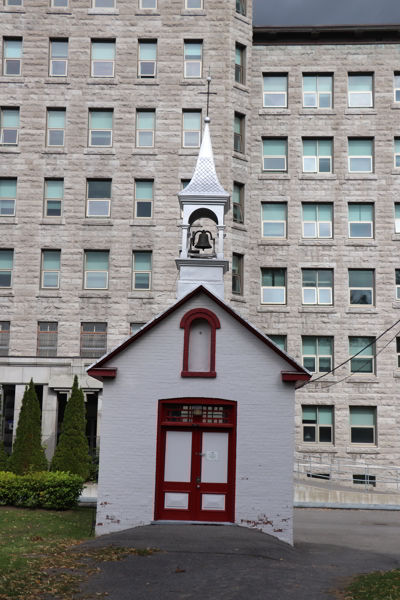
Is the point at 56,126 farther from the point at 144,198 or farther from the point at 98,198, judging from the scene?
the point at 144,198

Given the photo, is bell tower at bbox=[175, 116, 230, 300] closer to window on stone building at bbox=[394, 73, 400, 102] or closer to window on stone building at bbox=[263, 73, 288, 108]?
window on stone building at bbox=[263, 73, 288, 108]

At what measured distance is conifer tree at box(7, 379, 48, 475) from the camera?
1105 inches

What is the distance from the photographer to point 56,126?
38656 mm

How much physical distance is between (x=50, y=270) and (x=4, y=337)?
4.17 metres

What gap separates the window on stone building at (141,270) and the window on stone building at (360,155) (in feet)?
40.9

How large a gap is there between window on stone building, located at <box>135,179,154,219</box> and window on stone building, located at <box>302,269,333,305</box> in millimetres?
9182

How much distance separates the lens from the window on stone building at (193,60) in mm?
38656

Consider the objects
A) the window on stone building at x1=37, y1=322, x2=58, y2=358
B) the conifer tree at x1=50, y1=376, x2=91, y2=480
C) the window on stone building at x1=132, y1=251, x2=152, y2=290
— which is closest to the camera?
the conifer tree at x1=50, y1=376, x2=91, y2=480

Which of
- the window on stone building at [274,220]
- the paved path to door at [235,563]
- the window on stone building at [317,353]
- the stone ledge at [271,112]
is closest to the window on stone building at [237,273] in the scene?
the window on stone building at [274,220]

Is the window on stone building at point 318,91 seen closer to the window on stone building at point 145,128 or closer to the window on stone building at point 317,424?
the window on stone building at point 145,128

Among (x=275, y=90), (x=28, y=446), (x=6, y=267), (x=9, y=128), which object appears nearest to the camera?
(x=28, y=446)

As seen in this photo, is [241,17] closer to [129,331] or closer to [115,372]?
[129,331]

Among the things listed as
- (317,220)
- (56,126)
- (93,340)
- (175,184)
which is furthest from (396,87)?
(93,340)

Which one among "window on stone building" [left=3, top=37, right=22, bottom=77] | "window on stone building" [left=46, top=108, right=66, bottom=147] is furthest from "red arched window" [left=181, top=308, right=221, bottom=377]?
"window on stone building" [left=3, top=37, right=22, bottom=77]
